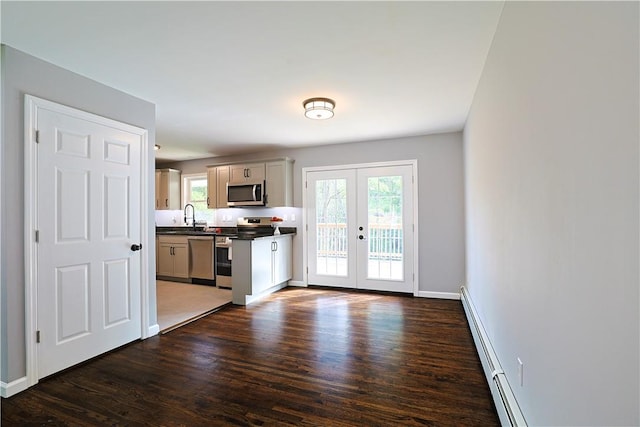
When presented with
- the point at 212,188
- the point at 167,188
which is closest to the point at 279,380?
the point at 212,188

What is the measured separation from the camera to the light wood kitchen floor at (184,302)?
361cm

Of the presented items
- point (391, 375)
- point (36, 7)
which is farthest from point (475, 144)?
point (36, 7)

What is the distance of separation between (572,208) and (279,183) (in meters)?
4.50

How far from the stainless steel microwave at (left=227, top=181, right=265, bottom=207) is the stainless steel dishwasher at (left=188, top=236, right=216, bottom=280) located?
809 mm

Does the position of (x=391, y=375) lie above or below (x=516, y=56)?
below

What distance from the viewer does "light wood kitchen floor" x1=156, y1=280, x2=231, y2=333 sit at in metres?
3.61

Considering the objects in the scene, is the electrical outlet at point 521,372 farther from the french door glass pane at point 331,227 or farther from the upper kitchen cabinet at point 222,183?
the upper kitchen cabinet at point 222,183

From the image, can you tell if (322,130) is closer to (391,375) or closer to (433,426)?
(391,375)

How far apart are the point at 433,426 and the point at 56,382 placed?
2.67 metres

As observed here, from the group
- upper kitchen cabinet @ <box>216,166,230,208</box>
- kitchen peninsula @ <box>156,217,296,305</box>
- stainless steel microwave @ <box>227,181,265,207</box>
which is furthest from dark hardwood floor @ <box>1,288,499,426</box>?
upper kitchen cabinet @ <box>216,166,230,208</box>

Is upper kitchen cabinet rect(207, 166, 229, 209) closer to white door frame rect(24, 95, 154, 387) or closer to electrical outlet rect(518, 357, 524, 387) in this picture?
white door frame rect(24, 95, 154, 387)

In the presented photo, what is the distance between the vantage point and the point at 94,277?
102 inches

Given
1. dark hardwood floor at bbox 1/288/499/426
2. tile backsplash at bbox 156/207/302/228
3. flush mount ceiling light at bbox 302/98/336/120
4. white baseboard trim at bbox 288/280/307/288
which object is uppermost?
flush mount ceiling light at bbox 302/98/336/120

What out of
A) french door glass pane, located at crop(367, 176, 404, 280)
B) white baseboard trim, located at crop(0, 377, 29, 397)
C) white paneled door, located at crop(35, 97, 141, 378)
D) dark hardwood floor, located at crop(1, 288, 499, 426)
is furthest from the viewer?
french door glass pane, located at crop(367, 176, 404, 280)
